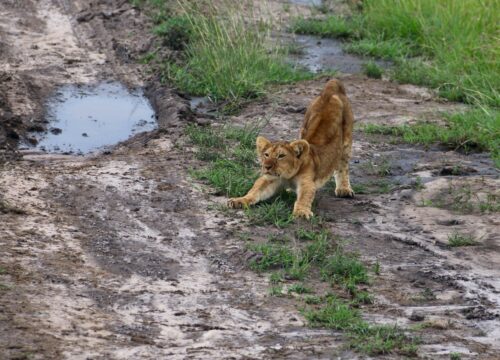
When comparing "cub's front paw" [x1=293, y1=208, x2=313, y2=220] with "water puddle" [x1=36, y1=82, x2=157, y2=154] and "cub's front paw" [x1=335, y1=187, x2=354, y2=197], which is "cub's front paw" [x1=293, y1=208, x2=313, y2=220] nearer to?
"cub's front paw" [x1=335, y1=187, x2=354, y2=197]

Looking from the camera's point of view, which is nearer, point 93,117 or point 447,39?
point 93,117

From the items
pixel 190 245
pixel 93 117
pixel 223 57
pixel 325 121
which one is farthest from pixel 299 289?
pixel 223 57

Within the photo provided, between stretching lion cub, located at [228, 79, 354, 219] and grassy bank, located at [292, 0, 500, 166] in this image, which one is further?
grassy bank, located at [292, 0, 500, 166]

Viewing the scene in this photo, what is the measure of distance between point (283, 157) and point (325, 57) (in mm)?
5498

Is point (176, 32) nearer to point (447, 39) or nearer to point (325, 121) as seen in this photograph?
point (447, 39)

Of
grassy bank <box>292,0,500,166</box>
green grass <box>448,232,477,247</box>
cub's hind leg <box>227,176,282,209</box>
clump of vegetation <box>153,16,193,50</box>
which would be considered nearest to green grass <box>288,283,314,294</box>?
green grass <box>448,232,477,247</box>

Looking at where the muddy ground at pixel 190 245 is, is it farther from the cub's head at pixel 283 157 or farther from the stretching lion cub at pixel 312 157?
the cub's head at pixel 283 157

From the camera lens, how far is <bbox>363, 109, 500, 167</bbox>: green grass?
10259 millimetres

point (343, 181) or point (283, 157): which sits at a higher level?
point (283, 157)

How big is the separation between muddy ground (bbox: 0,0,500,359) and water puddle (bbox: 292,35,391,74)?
3.93 ft

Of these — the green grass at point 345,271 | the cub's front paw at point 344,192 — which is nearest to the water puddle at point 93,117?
the cub's front paw at point 344,192

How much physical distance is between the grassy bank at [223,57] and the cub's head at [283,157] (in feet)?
9.96

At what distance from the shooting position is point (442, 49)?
1286 cm

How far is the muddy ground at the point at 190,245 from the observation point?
234 inches
